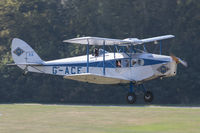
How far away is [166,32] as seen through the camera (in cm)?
4625

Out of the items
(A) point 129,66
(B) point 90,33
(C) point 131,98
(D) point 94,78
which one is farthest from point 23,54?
(B) point 90,33

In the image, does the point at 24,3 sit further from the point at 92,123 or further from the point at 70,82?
the point at 92,123

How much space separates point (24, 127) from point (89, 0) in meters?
28.1

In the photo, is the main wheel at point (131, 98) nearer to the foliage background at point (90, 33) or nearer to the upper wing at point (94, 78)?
the upper wing at point (94, 78)

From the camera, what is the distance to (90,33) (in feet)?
157

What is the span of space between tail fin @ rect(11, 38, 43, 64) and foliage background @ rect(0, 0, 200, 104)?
15471 millimetres

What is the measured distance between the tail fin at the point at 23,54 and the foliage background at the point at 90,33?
1547cm

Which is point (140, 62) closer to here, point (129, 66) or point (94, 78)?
point (129, 66)

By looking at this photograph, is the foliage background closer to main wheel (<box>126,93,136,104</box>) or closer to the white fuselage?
main wheel (<box>126,93,136,104</box>)

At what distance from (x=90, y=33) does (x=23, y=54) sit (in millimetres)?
18589

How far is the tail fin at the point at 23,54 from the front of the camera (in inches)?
1143

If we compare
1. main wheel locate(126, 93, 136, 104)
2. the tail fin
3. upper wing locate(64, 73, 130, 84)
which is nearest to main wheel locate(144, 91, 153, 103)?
main wheel locate(126, 93, 136, 104)

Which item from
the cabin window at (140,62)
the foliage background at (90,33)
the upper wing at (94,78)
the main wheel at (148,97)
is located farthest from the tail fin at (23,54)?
the foliage background at (90,33)

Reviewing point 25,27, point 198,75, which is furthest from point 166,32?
point 25,27
